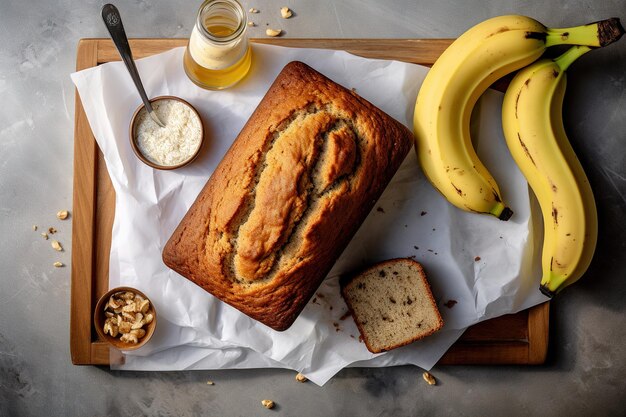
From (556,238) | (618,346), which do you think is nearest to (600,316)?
(618,346)

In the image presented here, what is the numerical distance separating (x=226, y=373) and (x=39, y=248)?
101 centimetres

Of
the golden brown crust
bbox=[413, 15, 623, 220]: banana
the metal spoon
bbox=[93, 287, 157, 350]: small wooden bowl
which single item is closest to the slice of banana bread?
the golden brown crust

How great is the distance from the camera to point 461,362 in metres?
2.32

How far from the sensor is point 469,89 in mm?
2051

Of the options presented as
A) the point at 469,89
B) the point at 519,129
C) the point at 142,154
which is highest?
the point at 469,89

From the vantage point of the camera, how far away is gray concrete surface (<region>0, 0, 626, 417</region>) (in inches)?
91.7

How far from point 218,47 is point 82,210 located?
0.93 metres

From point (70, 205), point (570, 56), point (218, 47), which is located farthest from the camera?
point (70, 205)

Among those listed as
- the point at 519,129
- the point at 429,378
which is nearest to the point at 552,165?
the point at 519,129

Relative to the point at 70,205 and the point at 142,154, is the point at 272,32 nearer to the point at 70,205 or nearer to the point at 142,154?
the point at 142,154

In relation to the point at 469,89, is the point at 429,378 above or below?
below

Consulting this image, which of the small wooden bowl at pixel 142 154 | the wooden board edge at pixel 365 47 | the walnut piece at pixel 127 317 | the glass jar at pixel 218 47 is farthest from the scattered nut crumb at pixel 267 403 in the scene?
the wooden board edge at pixel 365 47

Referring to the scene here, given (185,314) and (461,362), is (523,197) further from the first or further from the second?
(185,314)

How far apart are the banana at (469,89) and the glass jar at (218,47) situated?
2.47ft
